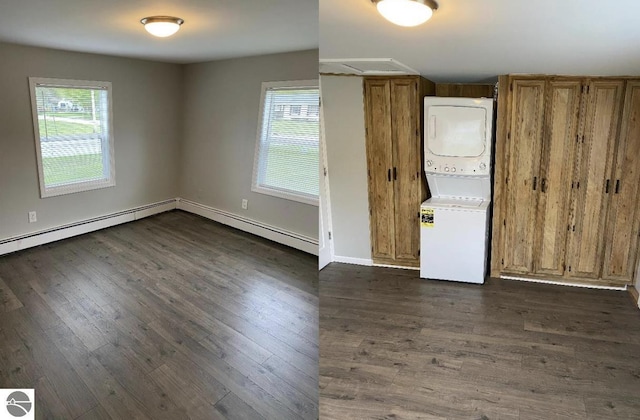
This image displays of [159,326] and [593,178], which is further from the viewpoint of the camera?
[593,178]

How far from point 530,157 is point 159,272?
107 inches

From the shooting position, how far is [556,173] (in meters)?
3.49

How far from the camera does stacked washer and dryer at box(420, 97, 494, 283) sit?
352cm

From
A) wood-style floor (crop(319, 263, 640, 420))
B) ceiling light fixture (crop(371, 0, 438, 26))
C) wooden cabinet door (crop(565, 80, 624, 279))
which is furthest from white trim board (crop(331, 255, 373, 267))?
ceiling light fixture (crop(371, 0, 438, 26))

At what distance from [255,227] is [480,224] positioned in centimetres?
168

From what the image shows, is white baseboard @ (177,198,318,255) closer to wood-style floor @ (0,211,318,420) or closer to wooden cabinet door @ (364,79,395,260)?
wood-style floor @ (0,211,318,420)

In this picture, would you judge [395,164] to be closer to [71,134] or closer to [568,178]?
[568,178]

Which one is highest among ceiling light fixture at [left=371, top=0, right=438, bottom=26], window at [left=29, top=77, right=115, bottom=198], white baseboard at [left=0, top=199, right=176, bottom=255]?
ceiling light fixture at [left=371, top=0, right=438, bottom=26]

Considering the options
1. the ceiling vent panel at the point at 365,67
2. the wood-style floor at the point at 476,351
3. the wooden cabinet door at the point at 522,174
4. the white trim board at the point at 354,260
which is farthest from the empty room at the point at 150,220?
the wooden cabinet door at the point at 522,174

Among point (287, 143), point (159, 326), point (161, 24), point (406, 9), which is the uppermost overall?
point (161, 24)

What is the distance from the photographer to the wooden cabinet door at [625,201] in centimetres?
326

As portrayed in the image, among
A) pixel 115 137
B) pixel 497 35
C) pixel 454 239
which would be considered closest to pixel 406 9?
pixel 497 35

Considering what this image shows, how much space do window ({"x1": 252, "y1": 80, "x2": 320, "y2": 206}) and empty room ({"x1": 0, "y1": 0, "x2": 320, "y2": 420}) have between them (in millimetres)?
26

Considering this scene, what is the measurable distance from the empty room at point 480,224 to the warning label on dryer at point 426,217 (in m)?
0.02
